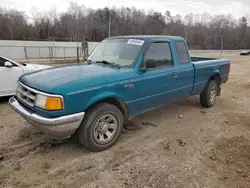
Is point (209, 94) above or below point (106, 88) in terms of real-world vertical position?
below

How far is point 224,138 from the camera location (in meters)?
3.96

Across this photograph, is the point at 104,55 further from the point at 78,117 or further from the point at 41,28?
the point at 41,28

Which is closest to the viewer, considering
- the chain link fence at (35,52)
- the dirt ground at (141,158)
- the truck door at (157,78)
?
the dirt ground at (141,158)

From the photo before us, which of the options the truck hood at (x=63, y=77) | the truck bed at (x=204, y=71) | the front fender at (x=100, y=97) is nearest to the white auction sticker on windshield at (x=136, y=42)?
the truck hood at (x=63, y=77)

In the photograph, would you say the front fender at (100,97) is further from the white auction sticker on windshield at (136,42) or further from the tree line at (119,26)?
the tree line at (119,26)

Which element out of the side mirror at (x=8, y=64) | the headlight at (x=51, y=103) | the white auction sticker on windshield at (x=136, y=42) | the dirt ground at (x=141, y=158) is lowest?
the dirt ground at (x=141, y=158)

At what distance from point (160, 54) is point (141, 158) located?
2.17 meters

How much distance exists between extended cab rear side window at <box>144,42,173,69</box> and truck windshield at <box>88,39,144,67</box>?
237 millimetres

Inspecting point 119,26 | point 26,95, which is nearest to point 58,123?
point 26,95

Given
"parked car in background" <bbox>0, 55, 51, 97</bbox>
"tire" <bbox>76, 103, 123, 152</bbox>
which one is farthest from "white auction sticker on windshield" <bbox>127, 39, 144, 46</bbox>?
"parked car in background" <bbox>0, 55, 51, 97</bbox>

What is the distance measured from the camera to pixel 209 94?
5664 millimetres

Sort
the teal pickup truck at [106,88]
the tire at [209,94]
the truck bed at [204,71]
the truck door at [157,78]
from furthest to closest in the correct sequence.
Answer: the tire at [209,94] < the truck bed at [204,71] < the truck door at [157,78] < the teal pickup truck at [106,88]

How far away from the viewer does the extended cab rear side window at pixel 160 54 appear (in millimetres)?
3921

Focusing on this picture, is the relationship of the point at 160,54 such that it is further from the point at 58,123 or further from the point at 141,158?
the point at 58,123
